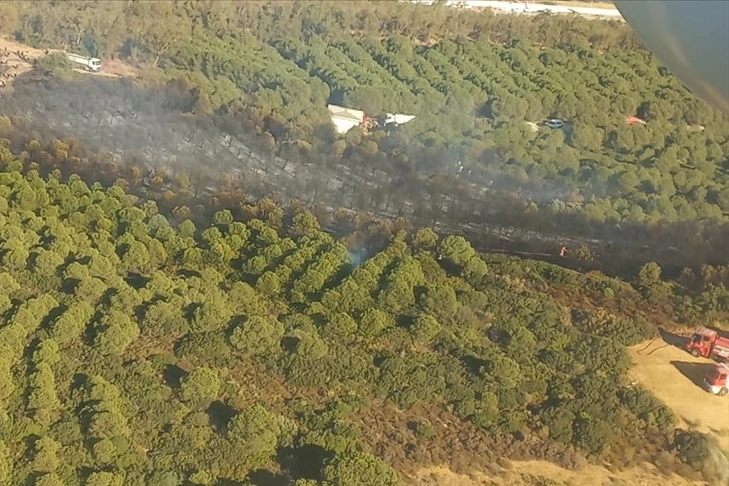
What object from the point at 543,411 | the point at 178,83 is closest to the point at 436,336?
the point at 543,411

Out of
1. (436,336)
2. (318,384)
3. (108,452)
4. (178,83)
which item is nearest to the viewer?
(108,452)

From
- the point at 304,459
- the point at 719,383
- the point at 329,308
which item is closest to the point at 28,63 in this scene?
the point at 329,308

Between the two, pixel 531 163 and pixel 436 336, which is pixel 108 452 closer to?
pixel 436 336

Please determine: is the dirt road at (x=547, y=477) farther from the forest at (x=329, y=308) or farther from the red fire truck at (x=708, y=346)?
the red fire truck at (x=708, y=346)

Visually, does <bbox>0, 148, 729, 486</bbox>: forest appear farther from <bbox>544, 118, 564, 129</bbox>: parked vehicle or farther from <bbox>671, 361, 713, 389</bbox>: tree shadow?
<bbox>544, 118, 564, 129</bbox>: parked vehicle

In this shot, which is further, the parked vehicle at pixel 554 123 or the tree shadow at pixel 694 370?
the parked vehicle at pixel 554 123

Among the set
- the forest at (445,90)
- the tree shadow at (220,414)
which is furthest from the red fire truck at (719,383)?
the tree shadow at (220,414)
